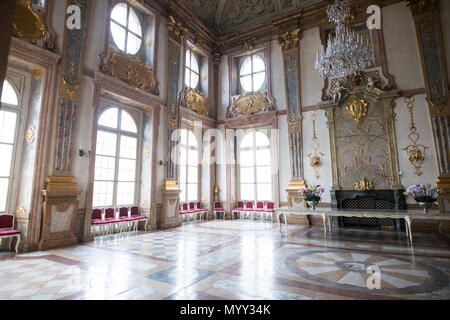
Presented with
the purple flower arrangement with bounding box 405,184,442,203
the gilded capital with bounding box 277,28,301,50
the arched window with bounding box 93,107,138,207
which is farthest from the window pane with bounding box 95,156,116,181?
the purple flower arrangement with bounding box 405,184,442,203

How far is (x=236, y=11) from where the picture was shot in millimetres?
11008

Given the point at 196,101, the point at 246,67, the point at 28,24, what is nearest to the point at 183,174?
the point at 196,101

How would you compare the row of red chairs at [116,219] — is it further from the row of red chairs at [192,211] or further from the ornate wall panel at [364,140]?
the ornate wall panel at [364,140]

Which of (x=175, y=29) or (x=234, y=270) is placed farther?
(x=175, y=29)

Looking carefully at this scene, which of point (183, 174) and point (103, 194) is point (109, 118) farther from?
point (183, 174)

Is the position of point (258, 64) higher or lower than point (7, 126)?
higher

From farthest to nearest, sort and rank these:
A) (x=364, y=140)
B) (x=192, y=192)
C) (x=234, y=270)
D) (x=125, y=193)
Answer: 1. (x=192, y=192)
2. (x=364, y=140)
3. (x=125, y=193)
4. (x=234, y=270)

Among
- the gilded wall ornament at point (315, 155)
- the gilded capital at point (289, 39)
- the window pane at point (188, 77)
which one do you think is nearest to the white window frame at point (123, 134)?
the window pane at point (188, 77)

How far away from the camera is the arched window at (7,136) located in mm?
5289

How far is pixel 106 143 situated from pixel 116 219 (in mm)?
2180

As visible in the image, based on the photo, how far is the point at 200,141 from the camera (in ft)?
35.2

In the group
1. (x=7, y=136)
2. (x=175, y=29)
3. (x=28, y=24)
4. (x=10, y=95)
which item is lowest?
(x=7, y=136)

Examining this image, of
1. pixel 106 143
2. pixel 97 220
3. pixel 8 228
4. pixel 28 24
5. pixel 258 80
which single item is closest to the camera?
pixel 8 228
